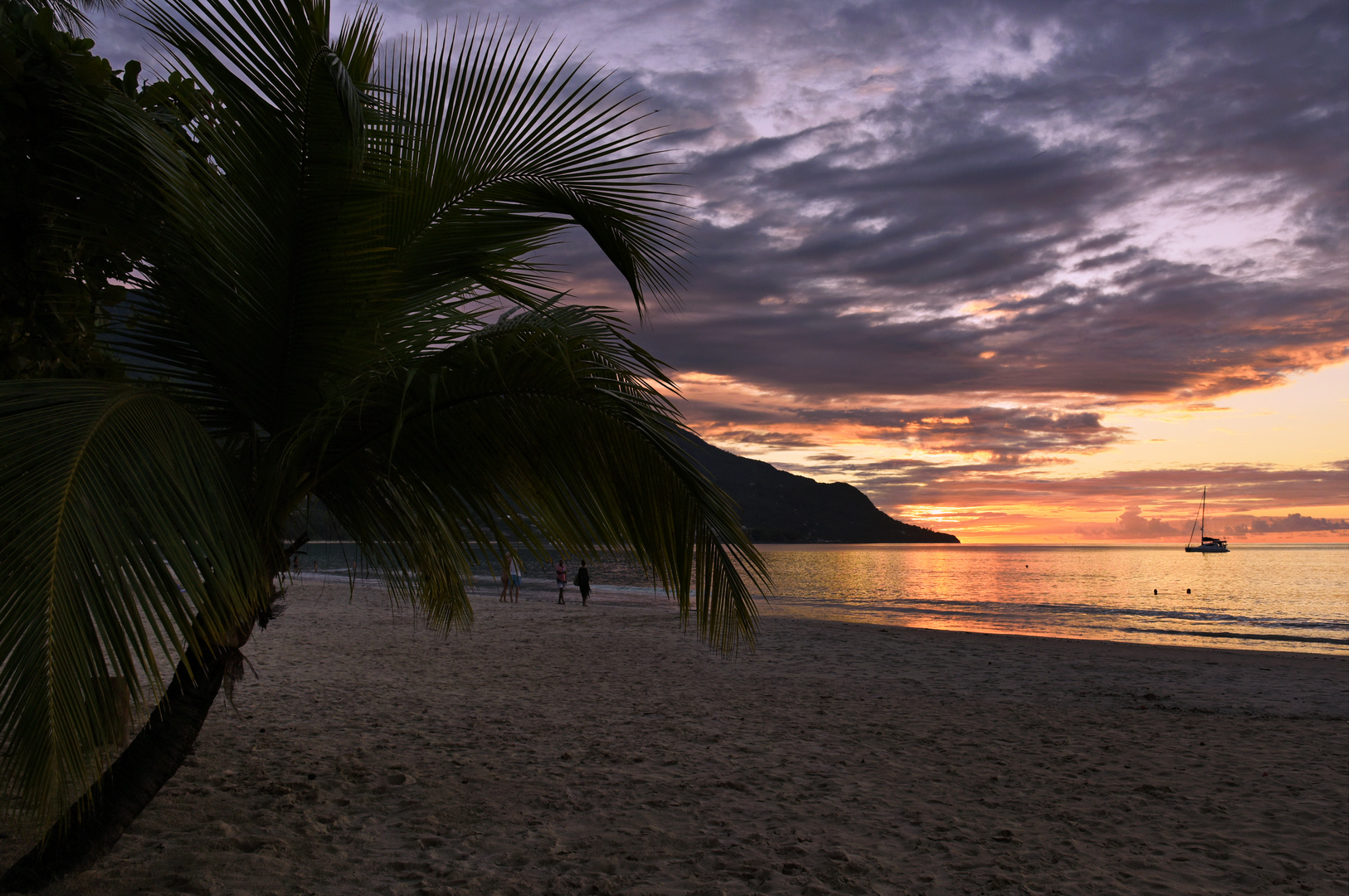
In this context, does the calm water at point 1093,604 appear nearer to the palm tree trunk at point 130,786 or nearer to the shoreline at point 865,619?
the shoreline at point 865,619

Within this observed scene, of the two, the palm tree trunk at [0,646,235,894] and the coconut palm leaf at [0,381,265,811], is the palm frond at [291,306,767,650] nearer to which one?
the coconut palm leaf at [0,381,265,811]

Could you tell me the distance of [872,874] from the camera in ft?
13.7

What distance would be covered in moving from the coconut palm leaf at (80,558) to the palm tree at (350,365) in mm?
21

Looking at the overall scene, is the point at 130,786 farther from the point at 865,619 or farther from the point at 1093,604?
the point at 1093,604

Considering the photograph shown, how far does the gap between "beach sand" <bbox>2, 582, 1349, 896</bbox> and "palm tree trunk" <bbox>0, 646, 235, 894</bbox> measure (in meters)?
0.15

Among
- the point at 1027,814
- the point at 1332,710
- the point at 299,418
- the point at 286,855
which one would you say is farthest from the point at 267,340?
the point at 1332,710

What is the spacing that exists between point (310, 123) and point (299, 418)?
4.09ft

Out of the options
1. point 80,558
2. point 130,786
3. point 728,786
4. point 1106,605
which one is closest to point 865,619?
point 1106,605

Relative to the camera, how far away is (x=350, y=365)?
139 inches

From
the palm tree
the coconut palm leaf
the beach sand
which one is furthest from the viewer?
the beach sand

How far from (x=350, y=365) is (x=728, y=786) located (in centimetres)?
385

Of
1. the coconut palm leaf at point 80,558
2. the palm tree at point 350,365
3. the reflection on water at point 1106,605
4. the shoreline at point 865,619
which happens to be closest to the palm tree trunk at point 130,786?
the palm tree at point 350,365

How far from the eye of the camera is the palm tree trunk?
3486 millimetres

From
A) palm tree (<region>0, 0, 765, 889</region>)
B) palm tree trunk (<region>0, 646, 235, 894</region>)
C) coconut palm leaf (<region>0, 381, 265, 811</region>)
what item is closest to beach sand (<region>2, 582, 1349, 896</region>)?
palm tree trunk (<region>0, 646, 235, 894</region>)
